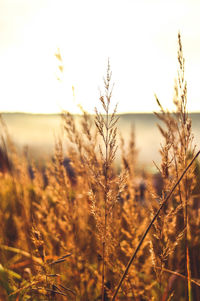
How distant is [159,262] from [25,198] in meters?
1.38

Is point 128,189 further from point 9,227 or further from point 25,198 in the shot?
point 9,227

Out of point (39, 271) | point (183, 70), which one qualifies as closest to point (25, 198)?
point (39, 271)

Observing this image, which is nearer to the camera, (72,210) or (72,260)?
(72,210)

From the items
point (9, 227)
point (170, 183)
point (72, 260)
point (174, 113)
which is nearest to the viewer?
point (170, 183)

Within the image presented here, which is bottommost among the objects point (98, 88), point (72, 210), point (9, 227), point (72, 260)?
point (9, 227)

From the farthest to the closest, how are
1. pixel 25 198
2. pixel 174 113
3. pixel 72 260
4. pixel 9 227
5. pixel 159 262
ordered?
1. pixel 9 227
2. pixel 25 198
3. pixel 72 260
4. pixel 174 113
5. pixel 159 262

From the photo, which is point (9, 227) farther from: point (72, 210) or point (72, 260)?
point (72, 210)

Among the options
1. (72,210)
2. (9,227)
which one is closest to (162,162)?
(72,210)

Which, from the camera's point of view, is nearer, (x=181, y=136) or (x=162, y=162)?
(x=162, y=162)

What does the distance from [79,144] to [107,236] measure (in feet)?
1.95

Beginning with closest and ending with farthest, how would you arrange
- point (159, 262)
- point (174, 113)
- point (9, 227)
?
point (159, 262), point (174, 113), point (9, 227)

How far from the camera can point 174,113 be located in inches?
45.9

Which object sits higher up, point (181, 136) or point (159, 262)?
point (181, 136)

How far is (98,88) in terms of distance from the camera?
906mm
